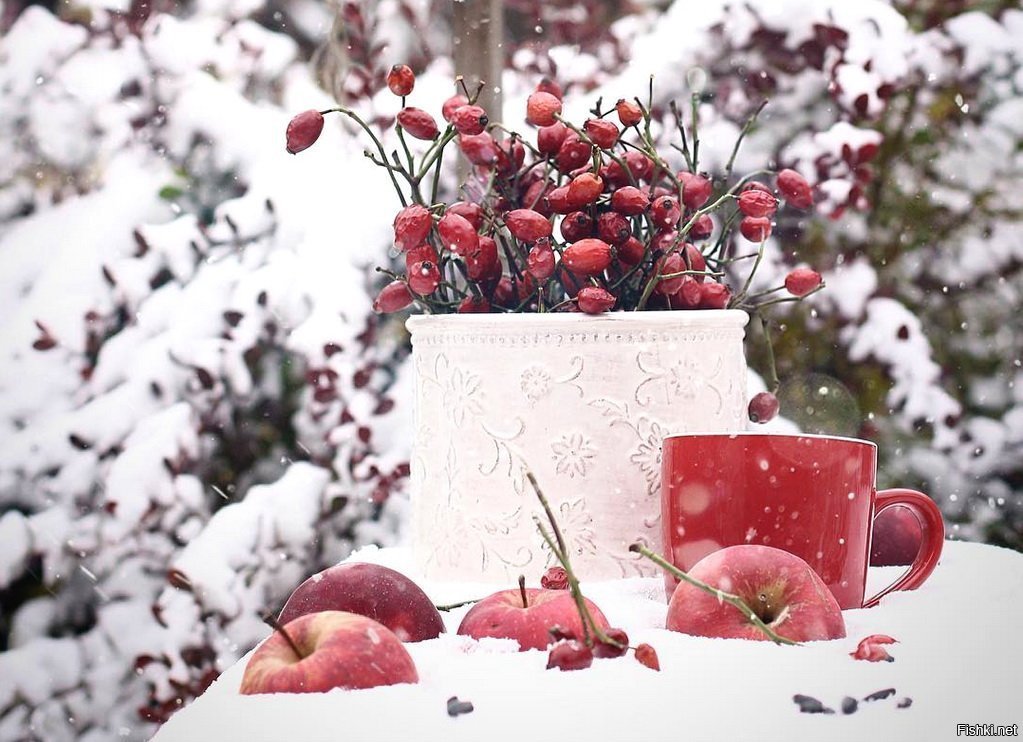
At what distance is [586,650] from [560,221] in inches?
16.1

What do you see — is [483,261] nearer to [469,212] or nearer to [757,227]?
[469,212]

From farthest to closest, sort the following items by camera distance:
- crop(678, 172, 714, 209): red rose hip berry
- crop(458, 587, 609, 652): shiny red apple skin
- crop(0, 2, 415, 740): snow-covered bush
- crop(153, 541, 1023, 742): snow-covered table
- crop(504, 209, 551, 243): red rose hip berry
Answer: crop(0, 2, 415, 740): snow-covered bush
crop(678, 172, 714, 209): red rose hip berry
crop(504, 209, 551, 243): red rose hip berry
crop(458, 587, 609, 652): shiny red apple skin
crop(153, 541, 1023, 742): snow-covered table

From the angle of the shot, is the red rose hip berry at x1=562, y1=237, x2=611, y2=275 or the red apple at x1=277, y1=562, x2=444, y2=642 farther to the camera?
the red rose hip berry at x1=562, y1=237, x2=611, y2=275

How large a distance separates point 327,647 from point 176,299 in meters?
1.63

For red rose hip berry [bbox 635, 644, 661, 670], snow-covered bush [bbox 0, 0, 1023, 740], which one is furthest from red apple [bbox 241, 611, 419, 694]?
snow-covered bush [bbox 0, 0, 1023, 740]

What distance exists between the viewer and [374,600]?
0.62 meters

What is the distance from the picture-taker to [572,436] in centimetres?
83

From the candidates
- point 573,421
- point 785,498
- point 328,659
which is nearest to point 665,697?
point 328,659

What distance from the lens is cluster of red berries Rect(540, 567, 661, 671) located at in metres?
0.51

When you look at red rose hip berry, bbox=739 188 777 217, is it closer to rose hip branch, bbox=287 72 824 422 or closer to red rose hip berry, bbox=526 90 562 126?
rose hip branch, bbox=287 72 824 422

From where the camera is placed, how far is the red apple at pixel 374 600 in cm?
62

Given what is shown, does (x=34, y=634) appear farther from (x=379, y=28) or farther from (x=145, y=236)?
(x=379, y=28)

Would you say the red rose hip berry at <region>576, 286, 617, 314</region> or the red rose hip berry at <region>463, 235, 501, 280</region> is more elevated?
the red rose hip berry at <region>463, 235, 501, 280</region>

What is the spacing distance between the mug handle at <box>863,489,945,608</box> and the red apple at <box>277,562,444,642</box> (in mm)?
301
